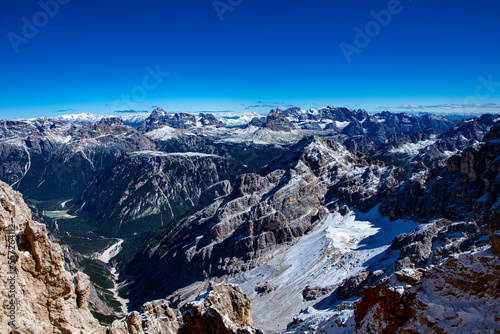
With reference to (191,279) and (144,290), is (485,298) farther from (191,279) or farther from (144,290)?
(144,290)

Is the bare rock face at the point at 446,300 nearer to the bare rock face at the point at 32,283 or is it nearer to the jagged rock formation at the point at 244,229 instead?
the bare rock face at the point at 32,283

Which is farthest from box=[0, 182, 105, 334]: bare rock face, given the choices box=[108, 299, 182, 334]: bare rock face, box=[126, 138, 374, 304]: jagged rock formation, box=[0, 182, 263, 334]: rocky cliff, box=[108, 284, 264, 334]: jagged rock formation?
box=[126, 138, 374, 304]: jagged rock formation

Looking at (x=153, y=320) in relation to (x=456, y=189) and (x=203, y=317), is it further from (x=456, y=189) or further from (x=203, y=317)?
(x=456, y=189)

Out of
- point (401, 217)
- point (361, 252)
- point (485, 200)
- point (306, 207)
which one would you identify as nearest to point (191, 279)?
point (306, 207)

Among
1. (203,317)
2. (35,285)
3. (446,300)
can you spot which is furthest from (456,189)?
(35,285)

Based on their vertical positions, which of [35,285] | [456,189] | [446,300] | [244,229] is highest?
[35,285]
